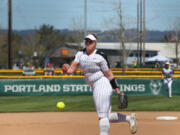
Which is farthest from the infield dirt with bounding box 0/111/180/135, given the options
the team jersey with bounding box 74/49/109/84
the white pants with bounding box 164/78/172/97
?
the white pants with bounding box 164/78/172/97

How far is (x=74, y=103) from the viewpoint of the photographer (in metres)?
16.4

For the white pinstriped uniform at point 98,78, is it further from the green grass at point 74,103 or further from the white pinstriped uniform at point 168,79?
the white pinstriped uniform at point 168,79

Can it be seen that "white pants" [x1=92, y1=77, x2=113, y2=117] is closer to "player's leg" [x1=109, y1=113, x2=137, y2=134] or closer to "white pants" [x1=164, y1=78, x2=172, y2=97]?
"player's leg" [x1=109, y1=113, x2=137, y2=134]

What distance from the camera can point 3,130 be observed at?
9297 millimetres

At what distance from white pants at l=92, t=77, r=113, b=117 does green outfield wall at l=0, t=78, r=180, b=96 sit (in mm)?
12630

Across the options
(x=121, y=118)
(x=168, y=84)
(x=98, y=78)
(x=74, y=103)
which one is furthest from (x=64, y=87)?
(x=98, y=78)

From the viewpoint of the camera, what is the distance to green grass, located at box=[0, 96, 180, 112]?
47.3 ft

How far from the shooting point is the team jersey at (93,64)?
6.35m

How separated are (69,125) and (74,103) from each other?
20.5 ft

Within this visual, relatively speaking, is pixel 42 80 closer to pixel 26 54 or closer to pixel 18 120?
pixel 18 120

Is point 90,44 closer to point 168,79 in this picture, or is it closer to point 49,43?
point 168,79

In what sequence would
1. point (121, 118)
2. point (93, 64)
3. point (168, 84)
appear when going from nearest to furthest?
point (93, 64)
point (121, 118)
point (168, 84)

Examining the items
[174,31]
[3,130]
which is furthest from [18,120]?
[174,31]

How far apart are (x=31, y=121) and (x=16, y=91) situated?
830 centimetres
